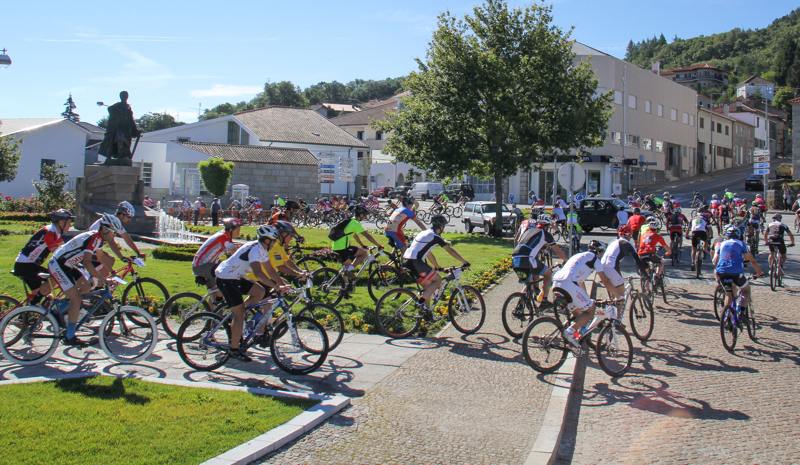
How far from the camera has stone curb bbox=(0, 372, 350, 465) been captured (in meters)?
4.52

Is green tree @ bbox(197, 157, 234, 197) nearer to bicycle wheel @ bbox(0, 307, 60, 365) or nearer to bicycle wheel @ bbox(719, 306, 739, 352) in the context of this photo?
bicycle wheel @ bbox(0, 307, 60, 365)

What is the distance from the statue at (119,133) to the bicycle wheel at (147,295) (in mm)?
14968

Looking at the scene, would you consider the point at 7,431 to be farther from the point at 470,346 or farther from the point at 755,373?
the point at 755,373

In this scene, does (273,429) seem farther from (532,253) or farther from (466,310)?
(532,253)

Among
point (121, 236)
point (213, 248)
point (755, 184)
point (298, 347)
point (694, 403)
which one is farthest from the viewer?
point (755, 184)

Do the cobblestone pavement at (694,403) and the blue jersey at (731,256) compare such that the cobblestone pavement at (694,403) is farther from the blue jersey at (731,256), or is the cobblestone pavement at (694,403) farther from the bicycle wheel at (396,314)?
the bicycle wheel at (396,314)

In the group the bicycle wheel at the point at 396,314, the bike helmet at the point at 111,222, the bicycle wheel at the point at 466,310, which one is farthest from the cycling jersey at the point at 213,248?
the bicycle wheel at the point at 466,310

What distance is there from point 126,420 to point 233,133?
5337 cm

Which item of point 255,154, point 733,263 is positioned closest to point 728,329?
point 733,263

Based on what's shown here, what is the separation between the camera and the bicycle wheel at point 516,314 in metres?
8.96

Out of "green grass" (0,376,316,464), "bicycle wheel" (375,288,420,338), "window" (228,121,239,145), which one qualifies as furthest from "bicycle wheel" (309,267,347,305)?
"window" (228,121,239,145)

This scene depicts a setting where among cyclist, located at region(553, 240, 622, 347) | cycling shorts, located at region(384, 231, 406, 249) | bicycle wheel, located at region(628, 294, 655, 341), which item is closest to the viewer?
cyclist, located at region(553, 240, 622, 347)

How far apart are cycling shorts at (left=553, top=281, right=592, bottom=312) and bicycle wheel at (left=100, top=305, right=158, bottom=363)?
474cm

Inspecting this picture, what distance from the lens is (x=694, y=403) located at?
640 cm
